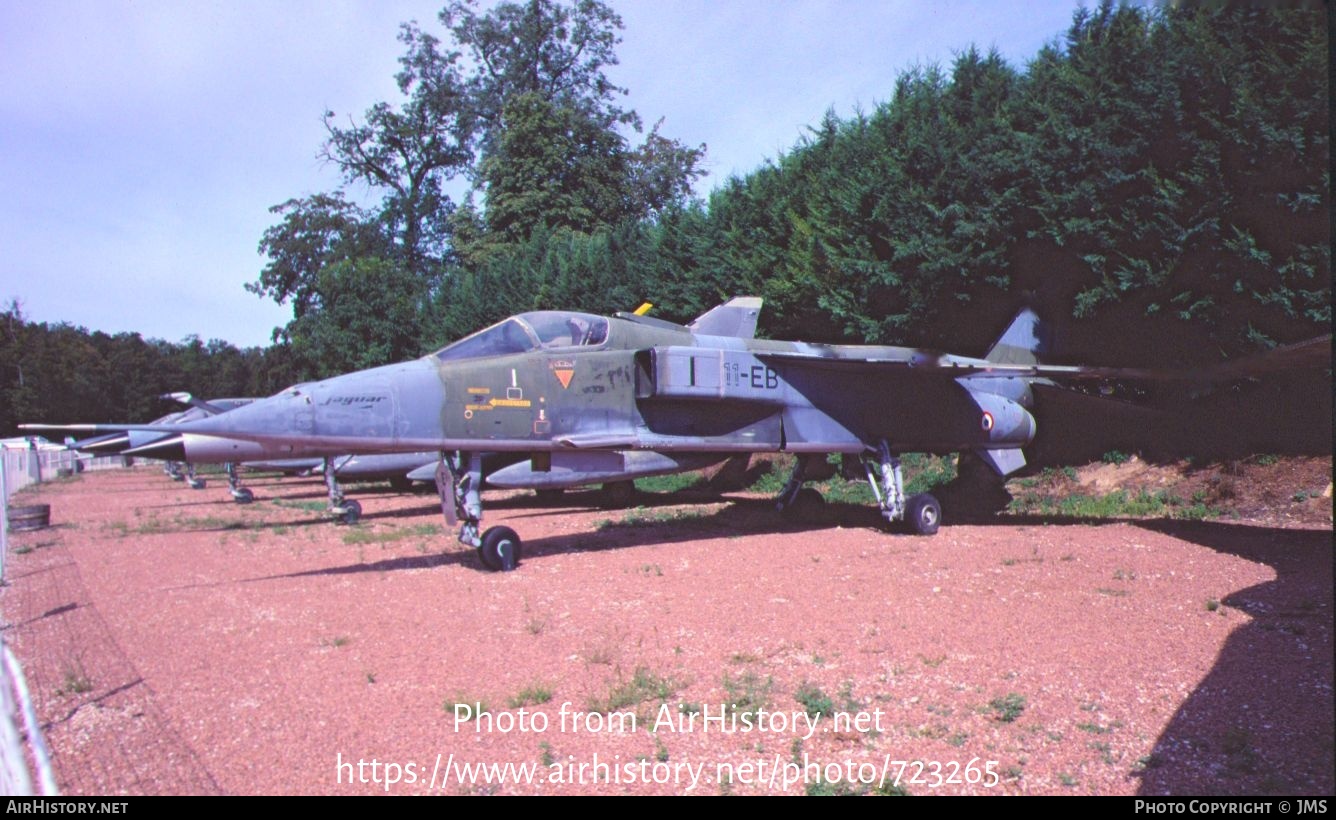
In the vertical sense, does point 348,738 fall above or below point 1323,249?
below

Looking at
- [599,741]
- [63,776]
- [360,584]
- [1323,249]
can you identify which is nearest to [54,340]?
[360,584]

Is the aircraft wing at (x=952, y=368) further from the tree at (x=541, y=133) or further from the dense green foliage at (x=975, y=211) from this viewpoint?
the tree at (x=541, y=133)

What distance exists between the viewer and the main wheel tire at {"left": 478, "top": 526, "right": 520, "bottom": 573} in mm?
8695

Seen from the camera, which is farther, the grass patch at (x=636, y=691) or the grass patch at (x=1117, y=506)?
the grass patch at (x=1117, y=506)

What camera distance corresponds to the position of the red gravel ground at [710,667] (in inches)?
145

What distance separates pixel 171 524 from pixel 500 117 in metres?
17.0

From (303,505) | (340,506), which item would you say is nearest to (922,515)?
(340,506)

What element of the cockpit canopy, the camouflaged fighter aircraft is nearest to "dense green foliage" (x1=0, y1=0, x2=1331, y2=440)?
the camouflaged fighter aircraft

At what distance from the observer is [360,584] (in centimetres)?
823

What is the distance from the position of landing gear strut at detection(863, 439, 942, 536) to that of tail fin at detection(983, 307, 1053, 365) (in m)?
2.55

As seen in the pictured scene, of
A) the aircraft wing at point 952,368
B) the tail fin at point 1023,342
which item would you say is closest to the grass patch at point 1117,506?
the aircraft wing at point 952,368

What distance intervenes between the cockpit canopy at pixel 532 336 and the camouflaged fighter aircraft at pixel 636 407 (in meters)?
0.02
